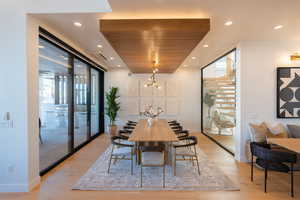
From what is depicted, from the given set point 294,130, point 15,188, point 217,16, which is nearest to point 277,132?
point 294,130

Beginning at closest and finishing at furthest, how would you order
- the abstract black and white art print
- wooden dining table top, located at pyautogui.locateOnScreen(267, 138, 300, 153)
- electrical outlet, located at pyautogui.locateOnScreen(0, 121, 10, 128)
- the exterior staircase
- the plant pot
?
wooden dining table top, located at pyautogui.locateOnScreen(267, 138, 300, 153), electrical outlet, located at pyautogui.locateOnScreen(0, 121, 10, 128), the abstract black and white art print, the exterior staircase, the plant pot

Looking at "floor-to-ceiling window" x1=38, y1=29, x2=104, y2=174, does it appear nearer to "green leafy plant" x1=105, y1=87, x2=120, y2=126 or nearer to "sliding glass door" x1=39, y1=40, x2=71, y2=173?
"sliding glass door" x1=39, y1=40, x2=71, y2=173

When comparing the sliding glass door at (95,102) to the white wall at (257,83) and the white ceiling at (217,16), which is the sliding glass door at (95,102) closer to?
the white ceiling at (217,16)

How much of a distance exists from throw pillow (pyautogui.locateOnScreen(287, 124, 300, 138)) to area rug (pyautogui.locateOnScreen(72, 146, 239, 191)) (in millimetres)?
1897

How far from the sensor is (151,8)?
2463 millimetres

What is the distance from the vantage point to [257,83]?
3928mm

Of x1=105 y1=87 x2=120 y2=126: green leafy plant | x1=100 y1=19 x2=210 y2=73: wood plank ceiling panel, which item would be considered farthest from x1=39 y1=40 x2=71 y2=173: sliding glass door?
x1=105 y1=87 x2=120 y2=126: green leafy plant

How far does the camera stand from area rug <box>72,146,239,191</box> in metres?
2.79

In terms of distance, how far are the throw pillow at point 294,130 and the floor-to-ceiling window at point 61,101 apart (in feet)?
17.3

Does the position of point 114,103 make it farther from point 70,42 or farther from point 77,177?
point 77,177

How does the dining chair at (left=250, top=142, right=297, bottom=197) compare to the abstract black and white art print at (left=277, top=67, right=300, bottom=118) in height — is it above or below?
below

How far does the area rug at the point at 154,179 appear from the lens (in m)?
2.79

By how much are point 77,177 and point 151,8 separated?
3.24 metres

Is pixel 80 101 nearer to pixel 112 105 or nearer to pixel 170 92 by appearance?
pixel 112 105
